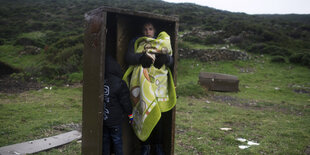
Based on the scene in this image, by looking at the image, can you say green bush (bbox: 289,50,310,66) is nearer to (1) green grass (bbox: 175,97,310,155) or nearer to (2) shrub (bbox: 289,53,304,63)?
(2) shrub (bbox: 289,53,304,63)

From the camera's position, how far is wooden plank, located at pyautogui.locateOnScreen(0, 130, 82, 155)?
3906 mm

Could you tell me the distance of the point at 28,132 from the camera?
4.85 metres

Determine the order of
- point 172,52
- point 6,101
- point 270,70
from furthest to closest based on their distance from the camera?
1. point 270,70
2. point 6,101
3. point 172,52

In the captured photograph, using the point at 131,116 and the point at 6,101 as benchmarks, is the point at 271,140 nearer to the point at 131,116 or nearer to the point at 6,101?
the point at 131,116

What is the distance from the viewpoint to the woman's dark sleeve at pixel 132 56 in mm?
2918

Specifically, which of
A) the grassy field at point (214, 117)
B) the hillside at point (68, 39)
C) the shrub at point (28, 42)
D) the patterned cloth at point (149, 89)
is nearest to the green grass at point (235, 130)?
the grassy field at point (214, 117)

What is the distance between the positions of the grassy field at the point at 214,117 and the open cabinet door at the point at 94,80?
165cm

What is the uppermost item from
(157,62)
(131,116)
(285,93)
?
(157,62)

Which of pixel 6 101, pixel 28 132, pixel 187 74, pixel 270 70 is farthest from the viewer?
pixel 270 70

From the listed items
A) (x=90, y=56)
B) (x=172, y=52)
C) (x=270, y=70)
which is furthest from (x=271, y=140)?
(x=270, y=70)

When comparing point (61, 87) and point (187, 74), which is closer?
point (61, 87)

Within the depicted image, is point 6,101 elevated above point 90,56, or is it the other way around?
point 90,56

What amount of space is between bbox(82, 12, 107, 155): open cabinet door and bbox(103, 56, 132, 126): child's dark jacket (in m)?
0.20

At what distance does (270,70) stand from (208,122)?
450 inches
